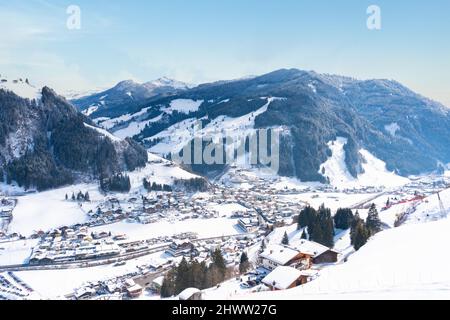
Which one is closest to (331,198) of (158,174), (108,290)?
(158,174)

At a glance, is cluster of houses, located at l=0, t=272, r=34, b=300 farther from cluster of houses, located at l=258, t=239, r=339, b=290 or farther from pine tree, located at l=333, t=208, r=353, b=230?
pine tree, located at l=333, t=208, r=353, b=230

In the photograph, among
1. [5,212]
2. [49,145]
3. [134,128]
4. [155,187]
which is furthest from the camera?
[134,128]

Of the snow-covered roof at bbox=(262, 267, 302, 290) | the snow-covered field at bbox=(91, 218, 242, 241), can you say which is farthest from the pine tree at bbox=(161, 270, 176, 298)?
the snow-covered field at bbox=(91, 218, 242, 241)

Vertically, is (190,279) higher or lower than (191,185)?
higher

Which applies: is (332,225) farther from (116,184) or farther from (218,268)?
(116,184)

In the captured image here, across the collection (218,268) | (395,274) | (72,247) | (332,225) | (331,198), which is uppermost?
A: (395,274)

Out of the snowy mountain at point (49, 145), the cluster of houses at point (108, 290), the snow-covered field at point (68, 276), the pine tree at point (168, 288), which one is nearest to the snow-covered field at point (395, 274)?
the pine tree at point (168, 288)

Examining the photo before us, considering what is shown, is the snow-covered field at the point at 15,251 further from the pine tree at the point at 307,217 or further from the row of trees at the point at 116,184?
the pine tree at the point at 307,217

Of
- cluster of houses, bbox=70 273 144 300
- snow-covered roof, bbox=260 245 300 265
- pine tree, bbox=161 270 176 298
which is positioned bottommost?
cluster of houses, bbox=70 273 144 300
